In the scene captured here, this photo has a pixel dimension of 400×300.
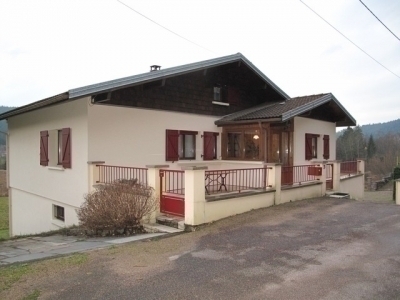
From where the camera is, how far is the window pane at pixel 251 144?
12.4 m

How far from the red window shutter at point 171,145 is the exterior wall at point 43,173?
2.94 m

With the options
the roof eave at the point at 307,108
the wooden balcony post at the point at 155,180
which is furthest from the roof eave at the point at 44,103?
the roof eave at the point at 307,108

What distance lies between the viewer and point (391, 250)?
554 cm

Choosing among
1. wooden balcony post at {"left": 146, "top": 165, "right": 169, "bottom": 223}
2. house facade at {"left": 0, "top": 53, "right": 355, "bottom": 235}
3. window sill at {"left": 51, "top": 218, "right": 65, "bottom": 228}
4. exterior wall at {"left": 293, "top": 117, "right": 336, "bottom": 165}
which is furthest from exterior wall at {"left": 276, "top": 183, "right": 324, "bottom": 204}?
window sill at {"left": 51, "top": 218, "right": 65, "bottom": 228}

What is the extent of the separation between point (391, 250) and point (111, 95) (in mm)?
8317

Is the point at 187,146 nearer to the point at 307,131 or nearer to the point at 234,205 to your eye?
the point at 234,205

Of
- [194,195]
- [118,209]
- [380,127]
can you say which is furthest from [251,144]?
[380,127]

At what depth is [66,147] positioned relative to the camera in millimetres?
10414

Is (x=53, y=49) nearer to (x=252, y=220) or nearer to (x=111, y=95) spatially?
(x=111, y=95)

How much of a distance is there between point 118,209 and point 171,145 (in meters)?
4.51

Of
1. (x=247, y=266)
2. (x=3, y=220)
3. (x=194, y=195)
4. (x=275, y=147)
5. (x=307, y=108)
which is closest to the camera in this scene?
(x=247, y=266)

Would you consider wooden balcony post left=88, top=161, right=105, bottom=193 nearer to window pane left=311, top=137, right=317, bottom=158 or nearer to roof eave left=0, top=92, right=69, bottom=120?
roof eave left=0, top=92, right=69, bottom=120

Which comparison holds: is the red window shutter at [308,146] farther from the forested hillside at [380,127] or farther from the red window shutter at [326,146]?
the forested hillside at [380,127]

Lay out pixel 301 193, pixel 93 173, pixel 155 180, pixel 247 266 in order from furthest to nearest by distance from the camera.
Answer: pixel 301 193 → pixel 93 173 → pixel 155 180 → pixel 247 266
